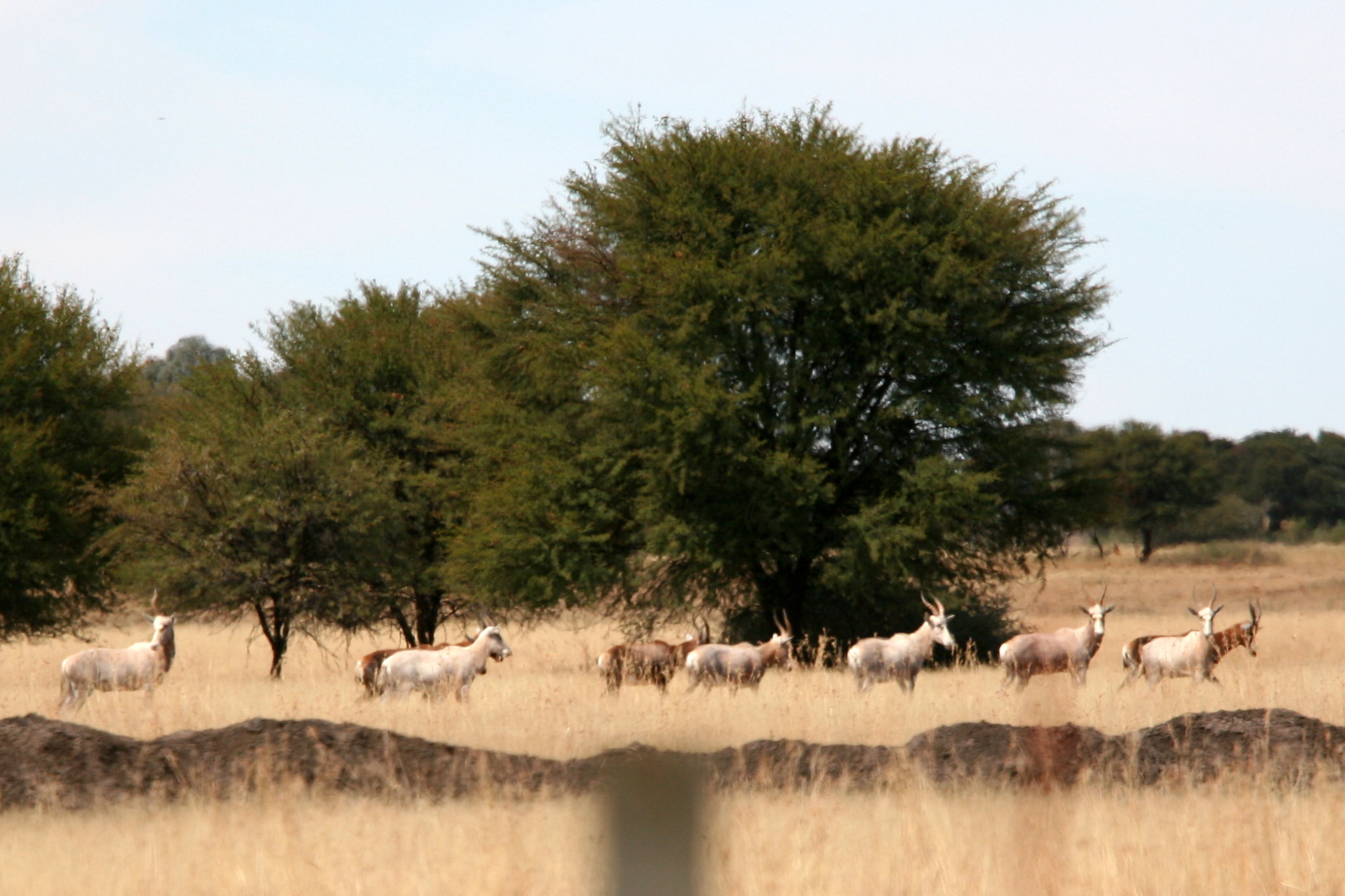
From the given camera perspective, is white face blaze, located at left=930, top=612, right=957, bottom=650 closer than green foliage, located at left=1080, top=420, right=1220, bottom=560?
Yes

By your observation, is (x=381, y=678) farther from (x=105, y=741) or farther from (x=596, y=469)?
(x=596, y=469)

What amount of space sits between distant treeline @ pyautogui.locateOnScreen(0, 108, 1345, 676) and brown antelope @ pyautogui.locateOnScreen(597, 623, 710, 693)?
338cm

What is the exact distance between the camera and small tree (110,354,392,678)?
82.3ft

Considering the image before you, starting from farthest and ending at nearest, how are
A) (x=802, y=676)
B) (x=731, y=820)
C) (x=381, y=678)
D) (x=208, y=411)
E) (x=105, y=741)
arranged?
1. (x=208, y=411)
2. (x=802, y=676)
3. (x=381, y=678)
4. (x=105, y=741)
5. (x=731, y=820)

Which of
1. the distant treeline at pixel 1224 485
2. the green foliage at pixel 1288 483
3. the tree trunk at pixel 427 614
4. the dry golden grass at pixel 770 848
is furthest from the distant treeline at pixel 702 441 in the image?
the green foliage at pixel 1288 483

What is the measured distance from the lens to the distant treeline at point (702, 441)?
24219 mm

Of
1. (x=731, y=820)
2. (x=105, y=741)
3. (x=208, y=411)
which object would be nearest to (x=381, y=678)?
(x=105, y=741)

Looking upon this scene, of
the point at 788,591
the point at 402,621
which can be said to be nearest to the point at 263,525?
the point at 402,621

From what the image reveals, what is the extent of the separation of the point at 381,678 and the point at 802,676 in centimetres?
661

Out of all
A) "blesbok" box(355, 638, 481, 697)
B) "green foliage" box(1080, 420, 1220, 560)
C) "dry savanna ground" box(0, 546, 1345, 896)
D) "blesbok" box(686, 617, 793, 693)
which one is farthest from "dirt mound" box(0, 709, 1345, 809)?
"green foliage" box(1080, 420, 1220, 560)

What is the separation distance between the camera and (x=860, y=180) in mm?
Answer: 25094

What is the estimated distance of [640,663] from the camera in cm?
2067

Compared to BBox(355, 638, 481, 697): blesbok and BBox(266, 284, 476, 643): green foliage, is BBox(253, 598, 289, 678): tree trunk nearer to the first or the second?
BBox(266, 284, 476, 643): green foliage

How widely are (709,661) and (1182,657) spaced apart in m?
7.06
